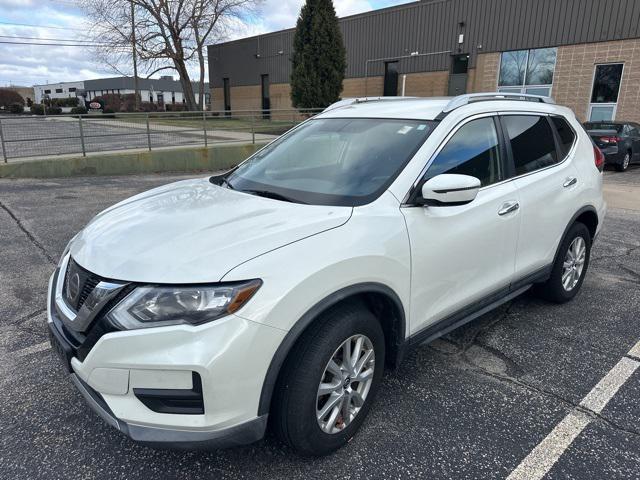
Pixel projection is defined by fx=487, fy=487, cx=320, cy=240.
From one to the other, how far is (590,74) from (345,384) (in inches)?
808

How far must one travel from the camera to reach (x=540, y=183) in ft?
11.8

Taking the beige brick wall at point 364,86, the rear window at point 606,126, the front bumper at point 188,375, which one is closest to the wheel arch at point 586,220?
the front bumper at point 188,375

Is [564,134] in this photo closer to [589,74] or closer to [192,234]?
[192,234]

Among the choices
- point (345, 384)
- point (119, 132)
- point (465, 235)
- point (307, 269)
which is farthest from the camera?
point (119, 132)

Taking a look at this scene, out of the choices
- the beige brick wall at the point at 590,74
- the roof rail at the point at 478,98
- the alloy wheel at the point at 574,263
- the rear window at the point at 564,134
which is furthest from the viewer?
the beige brick wall at the point at 590,74

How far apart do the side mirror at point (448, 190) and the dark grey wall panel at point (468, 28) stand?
19263 mm

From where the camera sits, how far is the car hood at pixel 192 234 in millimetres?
2039

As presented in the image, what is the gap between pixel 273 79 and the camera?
108 feet

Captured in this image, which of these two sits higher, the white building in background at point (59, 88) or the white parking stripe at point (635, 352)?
the white building in background at point (59, 88)

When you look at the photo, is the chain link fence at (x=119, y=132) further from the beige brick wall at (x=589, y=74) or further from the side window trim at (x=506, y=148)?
the beige brick wall at (x=589, y=74)

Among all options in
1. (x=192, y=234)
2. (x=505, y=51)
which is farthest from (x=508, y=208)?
(x=505, y=51)

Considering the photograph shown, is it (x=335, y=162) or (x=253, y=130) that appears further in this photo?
(x=253, y=130)

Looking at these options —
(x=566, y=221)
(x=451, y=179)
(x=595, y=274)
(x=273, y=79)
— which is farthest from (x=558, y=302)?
(x=273, y=79)

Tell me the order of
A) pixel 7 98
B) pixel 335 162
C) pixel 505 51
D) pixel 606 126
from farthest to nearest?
pixel 7 98 → pixel 505 51 → pixel 606 126 → pixel 335 162
